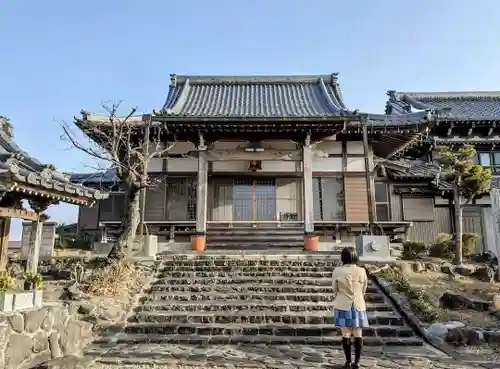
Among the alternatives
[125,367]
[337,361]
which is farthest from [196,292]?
[337,361]

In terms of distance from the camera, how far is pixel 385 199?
1731 centimetres

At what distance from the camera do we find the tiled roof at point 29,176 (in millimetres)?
5984

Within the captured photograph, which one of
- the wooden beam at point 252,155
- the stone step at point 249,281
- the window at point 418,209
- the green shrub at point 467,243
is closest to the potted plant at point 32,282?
the stone step at point 249,281

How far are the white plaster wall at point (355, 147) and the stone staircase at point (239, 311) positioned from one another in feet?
21.9

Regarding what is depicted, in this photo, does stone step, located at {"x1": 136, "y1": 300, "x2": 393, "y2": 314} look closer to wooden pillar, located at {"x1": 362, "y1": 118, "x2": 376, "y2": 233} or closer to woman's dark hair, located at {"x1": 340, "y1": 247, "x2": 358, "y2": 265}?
woman's dark hair, located at {"x1": 340, "y1": 247, "x2": 358, "y2": 265}

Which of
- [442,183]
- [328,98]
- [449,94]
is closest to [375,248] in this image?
[442,183]

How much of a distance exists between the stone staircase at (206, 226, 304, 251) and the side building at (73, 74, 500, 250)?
28 cm

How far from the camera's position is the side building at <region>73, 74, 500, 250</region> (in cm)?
1455

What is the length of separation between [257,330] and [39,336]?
155 inches

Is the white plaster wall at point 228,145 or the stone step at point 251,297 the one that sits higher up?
the white plaster wall at point 228,145

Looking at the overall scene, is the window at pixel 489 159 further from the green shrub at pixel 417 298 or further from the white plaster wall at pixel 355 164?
the green shrub at pixel 417 298

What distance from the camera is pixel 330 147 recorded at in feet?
Answer: 54.4

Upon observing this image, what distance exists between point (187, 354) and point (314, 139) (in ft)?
36.0

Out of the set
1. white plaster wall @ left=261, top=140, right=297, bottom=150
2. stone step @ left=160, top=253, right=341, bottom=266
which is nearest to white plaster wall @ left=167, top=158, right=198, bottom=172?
white plaster wall @ left=261, top=140, right=297, bottom=150
